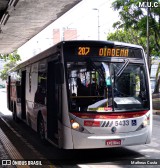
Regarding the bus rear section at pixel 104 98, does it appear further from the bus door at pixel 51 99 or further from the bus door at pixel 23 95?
the bus door at pixel 23 95

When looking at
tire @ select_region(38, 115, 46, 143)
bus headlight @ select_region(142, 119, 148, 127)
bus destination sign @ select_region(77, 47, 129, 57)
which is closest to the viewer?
bus destination sign @ select_region(77, 47, 129, 57)

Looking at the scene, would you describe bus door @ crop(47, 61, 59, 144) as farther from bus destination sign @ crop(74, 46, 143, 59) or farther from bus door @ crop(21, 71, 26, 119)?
bus door @ crop(21, 71, 26, 119)

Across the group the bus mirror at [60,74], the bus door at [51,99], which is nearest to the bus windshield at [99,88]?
the bus mirror at [60,74]

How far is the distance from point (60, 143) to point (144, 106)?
84.2 inches

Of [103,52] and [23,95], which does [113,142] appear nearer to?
[103,52]

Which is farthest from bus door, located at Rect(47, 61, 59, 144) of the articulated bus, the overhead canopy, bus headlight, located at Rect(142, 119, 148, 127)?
the overhead canopy

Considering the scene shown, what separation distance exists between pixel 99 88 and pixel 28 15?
349 inches

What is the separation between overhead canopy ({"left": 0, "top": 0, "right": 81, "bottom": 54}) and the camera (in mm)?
13102

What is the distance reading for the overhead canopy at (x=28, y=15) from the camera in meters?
13.1

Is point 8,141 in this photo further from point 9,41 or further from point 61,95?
point 9,41

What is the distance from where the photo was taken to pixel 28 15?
15.4 meters

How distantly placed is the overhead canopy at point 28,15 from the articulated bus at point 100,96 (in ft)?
17.6

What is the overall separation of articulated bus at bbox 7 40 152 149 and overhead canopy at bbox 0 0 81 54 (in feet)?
17.6

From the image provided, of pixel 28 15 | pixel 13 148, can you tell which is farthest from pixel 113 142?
pixel 28 15
